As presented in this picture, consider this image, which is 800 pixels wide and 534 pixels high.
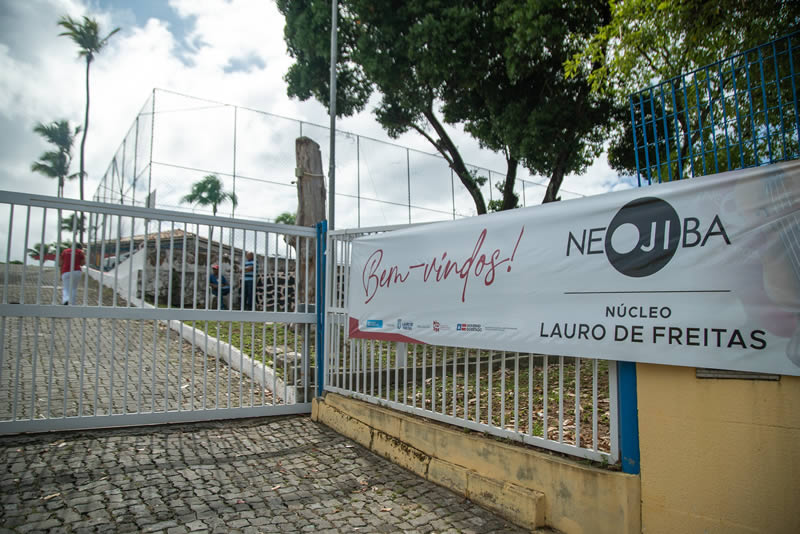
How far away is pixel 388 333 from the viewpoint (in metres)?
4.78

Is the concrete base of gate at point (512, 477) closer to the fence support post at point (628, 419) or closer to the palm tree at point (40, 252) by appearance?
the fence support post at point (628, 419)

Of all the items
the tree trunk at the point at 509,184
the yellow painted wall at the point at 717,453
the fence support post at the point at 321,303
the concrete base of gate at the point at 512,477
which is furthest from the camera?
the tree trunk at the point at 509,184

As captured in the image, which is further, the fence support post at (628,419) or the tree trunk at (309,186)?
the tree trunk at (309,186)

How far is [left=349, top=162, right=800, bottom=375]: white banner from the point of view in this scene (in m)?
2.50

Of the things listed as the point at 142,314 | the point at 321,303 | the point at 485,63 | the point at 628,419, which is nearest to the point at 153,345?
the point at 142,314

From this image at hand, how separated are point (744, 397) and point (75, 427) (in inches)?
210

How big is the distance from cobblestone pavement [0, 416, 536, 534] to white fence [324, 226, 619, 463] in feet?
1.92

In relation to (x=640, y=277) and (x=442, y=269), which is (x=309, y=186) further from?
(x=640, y=277)

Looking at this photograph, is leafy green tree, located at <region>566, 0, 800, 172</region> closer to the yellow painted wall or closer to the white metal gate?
the yellow painted wall

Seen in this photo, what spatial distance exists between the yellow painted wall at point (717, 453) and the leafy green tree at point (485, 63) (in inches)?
317

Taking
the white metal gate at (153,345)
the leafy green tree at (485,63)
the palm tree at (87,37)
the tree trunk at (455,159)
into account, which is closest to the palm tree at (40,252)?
the white metal gate at (153,345)

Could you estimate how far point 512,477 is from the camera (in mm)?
3459

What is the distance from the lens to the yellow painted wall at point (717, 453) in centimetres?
247

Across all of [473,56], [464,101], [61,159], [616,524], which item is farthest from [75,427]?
[61,159]
